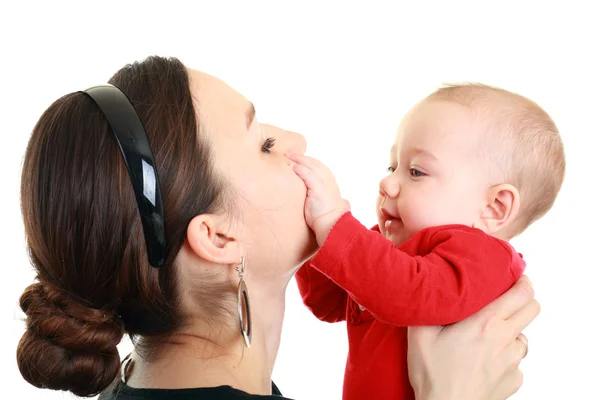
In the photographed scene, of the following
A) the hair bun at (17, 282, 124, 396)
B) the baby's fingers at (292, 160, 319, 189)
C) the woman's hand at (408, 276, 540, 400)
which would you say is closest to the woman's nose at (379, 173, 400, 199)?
the baby's fingers at (292, 160, 319, 189)

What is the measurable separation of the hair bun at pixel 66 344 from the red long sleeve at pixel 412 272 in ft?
1.59

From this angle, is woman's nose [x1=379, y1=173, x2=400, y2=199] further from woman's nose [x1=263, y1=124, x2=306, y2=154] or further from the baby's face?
woman's nose [x1=263, y1=124, x2=306, y2=154]

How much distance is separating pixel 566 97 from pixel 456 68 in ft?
1.66

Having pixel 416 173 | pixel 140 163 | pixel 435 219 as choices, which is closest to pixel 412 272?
pixel 435 219

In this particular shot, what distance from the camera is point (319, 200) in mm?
1648

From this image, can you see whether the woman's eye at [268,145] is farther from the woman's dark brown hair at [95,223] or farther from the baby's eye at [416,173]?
the baby's eye at [416,173]

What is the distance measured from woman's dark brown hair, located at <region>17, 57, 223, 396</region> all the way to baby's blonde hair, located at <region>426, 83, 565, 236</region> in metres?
0.70

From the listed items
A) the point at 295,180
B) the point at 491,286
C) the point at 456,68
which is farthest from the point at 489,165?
the point at 456,68

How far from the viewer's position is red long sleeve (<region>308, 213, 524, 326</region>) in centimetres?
157

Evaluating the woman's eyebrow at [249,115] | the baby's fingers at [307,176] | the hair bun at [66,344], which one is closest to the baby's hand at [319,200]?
the baby's fingers at [307,176]

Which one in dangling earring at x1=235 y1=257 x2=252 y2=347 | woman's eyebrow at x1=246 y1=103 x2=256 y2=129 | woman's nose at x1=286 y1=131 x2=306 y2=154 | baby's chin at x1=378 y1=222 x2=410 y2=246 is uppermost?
woman's eyebrow at x1=246 y1=103 x2=256 y2=129

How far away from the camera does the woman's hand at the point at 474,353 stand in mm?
1678

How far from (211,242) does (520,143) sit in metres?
0.80

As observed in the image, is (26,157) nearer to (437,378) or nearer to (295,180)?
(295,180)
